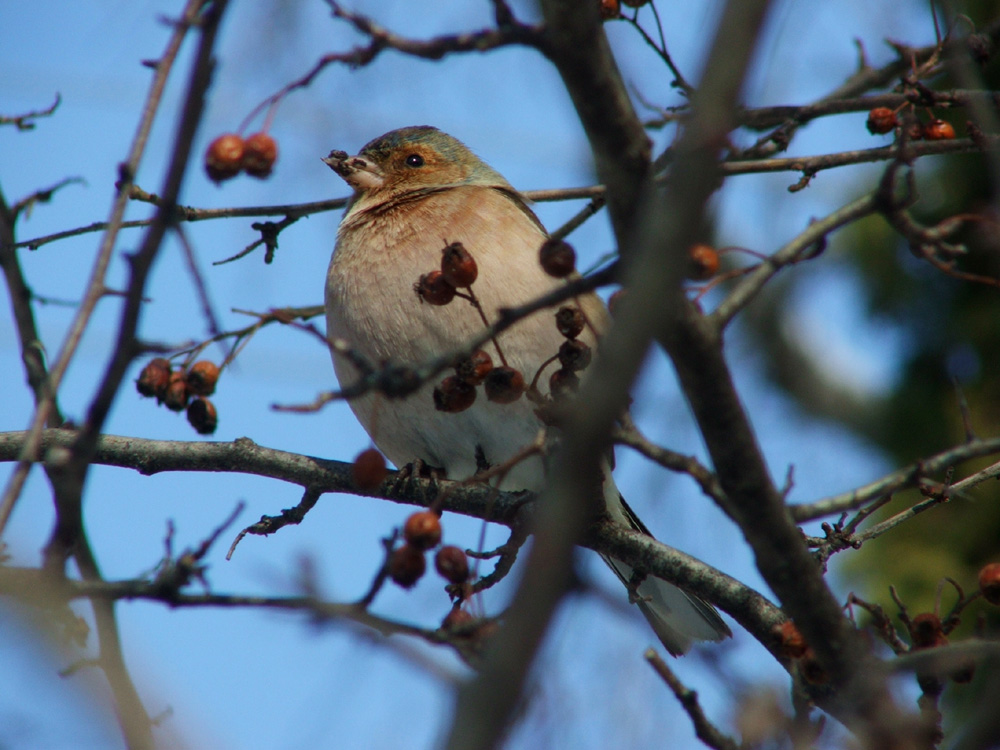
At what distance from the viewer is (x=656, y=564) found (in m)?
3.67

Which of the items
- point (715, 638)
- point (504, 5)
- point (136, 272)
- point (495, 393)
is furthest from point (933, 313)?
point (136, 272)

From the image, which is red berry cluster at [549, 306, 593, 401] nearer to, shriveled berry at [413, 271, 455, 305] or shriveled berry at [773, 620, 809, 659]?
shriveled berry at [413, 271, 455, 305]

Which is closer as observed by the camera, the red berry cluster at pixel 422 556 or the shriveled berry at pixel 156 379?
the red berry cluster at pixel 422 556

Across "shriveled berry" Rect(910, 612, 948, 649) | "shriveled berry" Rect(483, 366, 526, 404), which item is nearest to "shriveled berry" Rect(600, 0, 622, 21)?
"shriveled berry" Rect(483, 366, 526, 404)

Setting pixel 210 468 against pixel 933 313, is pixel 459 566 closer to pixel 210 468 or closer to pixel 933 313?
pixel 210 468

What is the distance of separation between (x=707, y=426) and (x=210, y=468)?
2.19 meters

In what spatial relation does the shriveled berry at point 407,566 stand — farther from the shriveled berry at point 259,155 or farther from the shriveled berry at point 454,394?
the shriveled berry at point 259,155

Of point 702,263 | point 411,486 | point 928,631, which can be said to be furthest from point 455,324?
point 928,631

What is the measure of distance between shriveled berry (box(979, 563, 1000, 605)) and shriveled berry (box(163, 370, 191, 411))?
2.65m

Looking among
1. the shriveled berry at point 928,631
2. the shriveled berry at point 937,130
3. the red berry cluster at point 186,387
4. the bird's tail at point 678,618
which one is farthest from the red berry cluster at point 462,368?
the shriveled berry at point 937,130

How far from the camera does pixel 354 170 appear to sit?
568 centimetres

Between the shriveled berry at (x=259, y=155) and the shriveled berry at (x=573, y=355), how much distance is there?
1045 millimetres

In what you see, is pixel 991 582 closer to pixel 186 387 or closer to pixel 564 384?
pixel 564 384

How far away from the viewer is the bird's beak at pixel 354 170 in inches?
223
